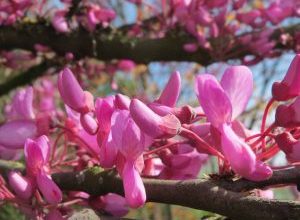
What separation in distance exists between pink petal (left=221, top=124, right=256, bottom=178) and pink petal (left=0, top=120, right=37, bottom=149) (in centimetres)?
50

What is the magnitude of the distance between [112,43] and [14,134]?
1035 millimetres

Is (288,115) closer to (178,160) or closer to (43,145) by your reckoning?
(178,160)

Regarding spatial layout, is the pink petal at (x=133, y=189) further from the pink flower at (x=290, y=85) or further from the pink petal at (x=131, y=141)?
the pink flower at (x=290, y=85)

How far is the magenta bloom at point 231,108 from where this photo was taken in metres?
0.78

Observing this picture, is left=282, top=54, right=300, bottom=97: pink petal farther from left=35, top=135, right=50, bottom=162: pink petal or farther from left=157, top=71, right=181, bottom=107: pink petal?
left=35, top=135, right=50, bottom=162: pink petal

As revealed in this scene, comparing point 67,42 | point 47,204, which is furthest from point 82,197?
point 67,42

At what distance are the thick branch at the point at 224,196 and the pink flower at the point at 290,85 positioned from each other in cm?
14

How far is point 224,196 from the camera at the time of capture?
0.78 metres

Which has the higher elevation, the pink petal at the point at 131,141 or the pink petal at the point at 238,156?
the pink petal at the point at 131,141

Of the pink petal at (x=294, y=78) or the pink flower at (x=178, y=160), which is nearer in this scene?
the pink petal at (x=294, y=78)

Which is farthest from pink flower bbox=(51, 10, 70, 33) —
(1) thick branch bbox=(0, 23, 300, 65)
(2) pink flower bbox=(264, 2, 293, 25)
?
(2) pink flower bbox=(264, 2, 293, 25)

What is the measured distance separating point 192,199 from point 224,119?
129 millimetres

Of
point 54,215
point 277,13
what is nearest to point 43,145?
point 54,215

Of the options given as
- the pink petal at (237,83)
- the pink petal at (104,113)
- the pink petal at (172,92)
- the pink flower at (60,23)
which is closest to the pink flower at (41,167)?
the pink petal at (104,113)
